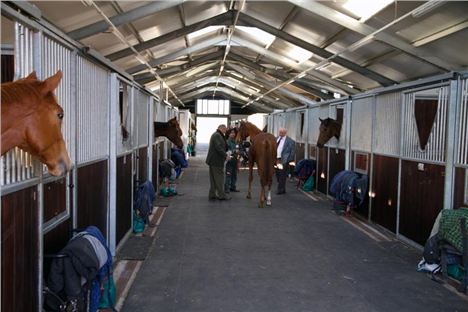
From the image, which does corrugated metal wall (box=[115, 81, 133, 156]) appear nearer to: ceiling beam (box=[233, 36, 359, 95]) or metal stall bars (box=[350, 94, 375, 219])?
metal stall bars (box=[350, 94, 375, 219])

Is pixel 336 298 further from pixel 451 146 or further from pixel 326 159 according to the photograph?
pixel 326 159

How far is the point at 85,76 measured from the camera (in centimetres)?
399

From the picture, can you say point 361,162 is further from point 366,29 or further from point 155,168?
point 155,168

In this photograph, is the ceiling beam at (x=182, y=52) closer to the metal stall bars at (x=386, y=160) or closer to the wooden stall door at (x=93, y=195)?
the metal stall bars at (x=386, y=160)

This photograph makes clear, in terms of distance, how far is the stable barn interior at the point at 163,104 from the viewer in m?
2.68

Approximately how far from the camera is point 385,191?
7.10 meters

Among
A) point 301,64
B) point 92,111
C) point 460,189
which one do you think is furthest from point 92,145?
point 301,64

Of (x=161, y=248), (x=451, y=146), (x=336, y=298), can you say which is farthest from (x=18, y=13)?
(x=451, y=146)

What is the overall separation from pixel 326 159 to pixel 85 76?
7.58 m

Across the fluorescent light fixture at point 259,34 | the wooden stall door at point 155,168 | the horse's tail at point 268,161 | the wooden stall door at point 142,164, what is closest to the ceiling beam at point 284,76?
the fluorescent light fixture at point 259,34

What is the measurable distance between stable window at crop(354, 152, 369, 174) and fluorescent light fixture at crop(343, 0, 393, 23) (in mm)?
2657

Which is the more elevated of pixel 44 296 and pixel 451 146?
pixel 451 146

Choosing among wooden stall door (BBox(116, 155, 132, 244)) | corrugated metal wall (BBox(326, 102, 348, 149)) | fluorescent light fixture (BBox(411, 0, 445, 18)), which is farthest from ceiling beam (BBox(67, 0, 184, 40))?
corrugated metal wall (BBox(326, 102, 348, 149))

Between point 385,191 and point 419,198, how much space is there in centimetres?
118
